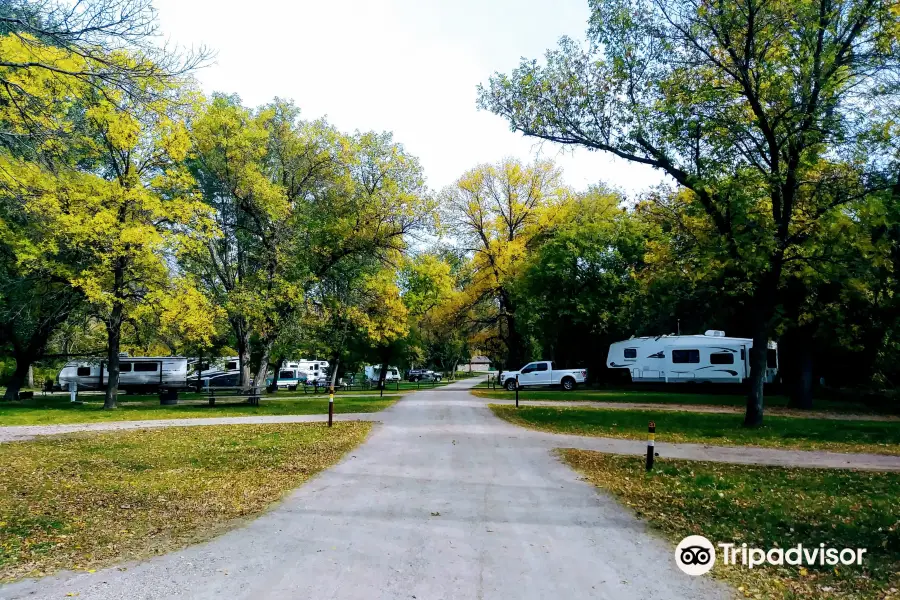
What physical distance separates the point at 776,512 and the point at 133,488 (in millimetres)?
8982

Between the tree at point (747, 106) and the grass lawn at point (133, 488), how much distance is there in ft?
36.3

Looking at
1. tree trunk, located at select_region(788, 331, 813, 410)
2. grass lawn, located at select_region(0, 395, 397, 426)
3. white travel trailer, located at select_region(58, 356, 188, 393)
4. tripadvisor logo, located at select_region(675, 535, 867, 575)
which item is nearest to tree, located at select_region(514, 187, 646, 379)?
tree trunk, located at select_region(788, 331, 813, 410)

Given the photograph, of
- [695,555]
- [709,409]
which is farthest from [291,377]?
[695,555]

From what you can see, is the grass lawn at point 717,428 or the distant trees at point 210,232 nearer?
the grass lawn at point 717,428

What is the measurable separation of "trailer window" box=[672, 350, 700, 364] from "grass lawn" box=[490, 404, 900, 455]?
39.5 feet

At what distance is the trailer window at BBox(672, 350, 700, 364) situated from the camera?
32469 millimetres

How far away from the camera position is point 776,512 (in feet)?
24.8

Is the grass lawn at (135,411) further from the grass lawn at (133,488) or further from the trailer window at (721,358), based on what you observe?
the trailer window at (721,358)

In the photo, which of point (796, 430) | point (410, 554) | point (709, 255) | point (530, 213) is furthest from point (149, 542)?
point (530, 213)

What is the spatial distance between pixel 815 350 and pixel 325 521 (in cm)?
2701

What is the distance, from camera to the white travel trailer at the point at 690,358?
3161cm

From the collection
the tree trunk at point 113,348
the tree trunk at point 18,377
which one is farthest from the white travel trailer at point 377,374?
the tree trunk at point 113,348

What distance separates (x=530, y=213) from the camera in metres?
40.8

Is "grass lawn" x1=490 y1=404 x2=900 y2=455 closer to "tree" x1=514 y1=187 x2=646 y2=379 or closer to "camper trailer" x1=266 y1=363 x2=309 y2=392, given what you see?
"tree" x1=514 y1=187 x2=646 y2=379
